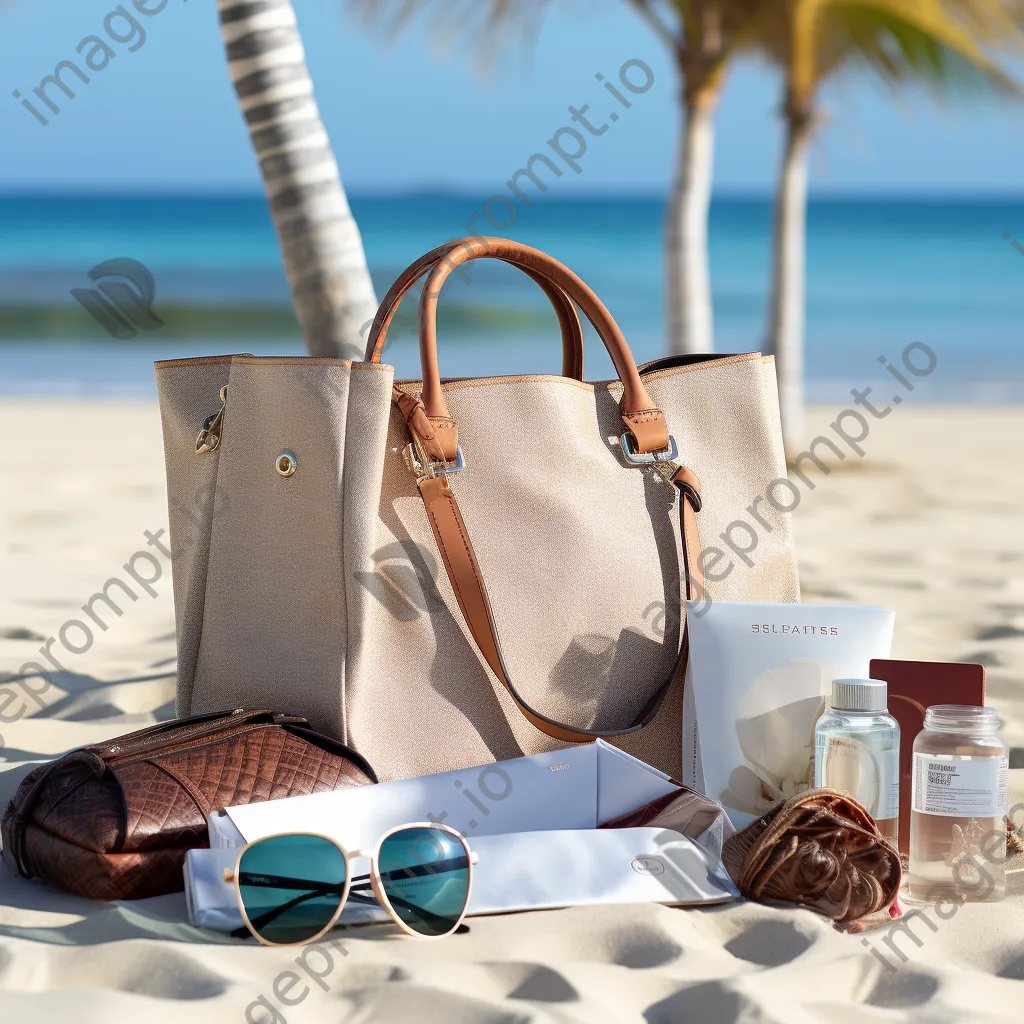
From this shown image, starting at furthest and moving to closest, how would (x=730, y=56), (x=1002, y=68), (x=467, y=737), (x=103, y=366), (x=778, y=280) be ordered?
(x=103, y=366) < (x=778, y=280) < (x=730, y=56) < (x=1002, y=68) < (x=467, y=737)

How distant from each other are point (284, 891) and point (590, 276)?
68.5 ft

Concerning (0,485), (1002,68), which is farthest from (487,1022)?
(0,485)

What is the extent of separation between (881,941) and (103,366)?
11529mm

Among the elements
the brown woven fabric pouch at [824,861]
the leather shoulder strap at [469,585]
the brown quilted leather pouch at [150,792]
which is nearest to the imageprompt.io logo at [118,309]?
the leather shoulder strap at [469,585]

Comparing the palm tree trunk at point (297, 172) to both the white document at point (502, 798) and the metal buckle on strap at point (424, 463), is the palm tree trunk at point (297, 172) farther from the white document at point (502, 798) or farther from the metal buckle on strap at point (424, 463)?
the white document at point (502, 798)

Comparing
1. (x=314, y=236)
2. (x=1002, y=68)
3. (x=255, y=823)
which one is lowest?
(x=255, y=823)

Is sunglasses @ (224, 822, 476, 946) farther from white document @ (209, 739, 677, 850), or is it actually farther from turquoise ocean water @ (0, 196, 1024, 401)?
turquoise ocean water @ (0, 196, 1024, 401)

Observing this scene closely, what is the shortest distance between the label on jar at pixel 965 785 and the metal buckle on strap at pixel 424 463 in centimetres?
78

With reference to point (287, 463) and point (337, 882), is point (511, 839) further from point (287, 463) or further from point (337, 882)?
point (287, 463)

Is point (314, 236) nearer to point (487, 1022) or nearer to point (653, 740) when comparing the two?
point (653, 740)

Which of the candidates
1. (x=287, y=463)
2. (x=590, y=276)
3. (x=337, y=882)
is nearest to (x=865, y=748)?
(x=337, y=882)

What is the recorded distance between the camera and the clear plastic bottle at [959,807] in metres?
1.61

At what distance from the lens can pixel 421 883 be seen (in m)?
1.51

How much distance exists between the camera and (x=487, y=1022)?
129cm
